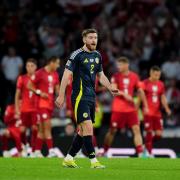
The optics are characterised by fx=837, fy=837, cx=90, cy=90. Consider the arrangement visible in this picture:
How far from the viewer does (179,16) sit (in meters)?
25.3

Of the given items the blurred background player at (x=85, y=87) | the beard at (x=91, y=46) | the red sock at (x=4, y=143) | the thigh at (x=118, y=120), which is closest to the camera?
the blurred background player at (x=85, y=87)

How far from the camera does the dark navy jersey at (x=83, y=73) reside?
44.3 feet

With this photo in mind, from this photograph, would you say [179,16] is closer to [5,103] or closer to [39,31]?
[39,31]

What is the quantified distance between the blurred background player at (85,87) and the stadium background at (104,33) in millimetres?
8587

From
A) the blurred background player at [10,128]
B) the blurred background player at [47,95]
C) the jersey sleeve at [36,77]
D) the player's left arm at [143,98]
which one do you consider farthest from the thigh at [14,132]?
the player's left arm at [143,98]

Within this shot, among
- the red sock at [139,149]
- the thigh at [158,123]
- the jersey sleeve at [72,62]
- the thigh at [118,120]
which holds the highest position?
the jersey sleeve at [72,62]

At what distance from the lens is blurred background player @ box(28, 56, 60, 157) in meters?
19.3

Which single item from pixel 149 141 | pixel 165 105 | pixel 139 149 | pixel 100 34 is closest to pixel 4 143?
pixel 139 149

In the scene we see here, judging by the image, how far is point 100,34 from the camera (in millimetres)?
24891

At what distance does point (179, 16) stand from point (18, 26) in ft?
16.0

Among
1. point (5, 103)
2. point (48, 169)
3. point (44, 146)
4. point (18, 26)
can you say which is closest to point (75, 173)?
point (48, 169)

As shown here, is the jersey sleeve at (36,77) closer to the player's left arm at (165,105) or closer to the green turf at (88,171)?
the player's left arm at (165,105)

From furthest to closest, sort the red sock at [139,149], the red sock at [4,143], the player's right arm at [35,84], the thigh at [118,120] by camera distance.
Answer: the red sock at [4,143]
the thigh at [118,120]
the red sock at [139,149]
the player's right arm at [35,84]

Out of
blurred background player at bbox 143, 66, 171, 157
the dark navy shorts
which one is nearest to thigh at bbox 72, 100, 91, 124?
the dark navy shorts
